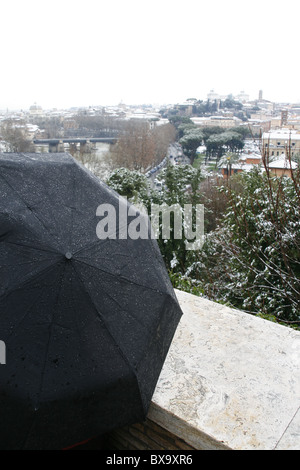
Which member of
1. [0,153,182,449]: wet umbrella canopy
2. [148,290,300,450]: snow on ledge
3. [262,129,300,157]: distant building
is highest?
[262,129,300,157]: distant building

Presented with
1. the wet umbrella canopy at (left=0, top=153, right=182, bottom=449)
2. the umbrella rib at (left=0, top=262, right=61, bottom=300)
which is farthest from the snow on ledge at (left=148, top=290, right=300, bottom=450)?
the umbrella rib at (left=0, top=262, right=61, bottom=300)


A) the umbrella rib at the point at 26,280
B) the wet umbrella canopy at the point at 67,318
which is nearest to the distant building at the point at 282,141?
the wet umbrella canopy at the point at 67,318

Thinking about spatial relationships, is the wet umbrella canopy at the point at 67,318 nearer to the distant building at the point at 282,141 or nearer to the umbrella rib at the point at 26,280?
the umbrella rib at the point at 26,280

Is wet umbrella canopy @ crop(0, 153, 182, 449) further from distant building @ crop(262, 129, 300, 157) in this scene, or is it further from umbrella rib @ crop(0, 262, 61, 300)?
distant building @ crop(262, 129, 300, 157)

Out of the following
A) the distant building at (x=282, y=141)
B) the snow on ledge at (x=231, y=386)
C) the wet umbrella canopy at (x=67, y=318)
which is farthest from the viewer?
the distant building at (x=282, y=141)

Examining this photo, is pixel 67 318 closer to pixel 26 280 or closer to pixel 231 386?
pixel 26 280

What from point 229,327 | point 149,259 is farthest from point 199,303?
point 149,259

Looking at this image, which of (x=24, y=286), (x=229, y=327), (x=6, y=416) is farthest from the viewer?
(x=229, y=327)

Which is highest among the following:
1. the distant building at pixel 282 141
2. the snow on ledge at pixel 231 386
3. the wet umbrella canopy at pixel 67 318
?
the distant building at pixel 282 141

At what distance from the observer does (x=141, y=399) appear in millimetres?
1247

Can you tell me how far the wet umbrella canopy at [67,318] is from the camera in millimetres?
1082

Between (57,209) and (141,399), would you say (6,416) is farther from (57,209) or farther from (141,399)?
(57,209)

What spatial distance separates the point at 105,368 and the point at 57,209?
58cm

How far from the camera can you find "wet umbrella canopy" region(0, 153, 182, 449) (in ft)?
3.55
